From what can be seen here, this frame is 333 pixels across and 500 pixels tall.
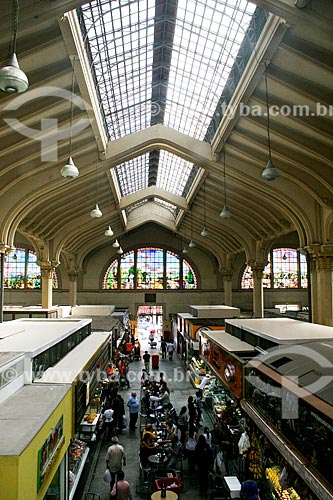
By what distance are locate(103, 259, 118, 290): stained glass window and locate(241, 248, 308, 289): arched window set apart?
9475mm

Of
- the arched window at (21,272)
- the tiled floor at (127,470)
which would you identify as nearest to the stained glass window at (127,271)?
the arched window at (21,272)

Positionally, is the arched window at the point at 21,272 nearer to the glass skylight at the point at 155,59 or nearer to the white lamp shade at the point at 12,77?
the glass skylight at the point at 155,59

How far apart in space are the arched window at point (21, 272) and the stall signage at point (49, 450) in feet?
70.7

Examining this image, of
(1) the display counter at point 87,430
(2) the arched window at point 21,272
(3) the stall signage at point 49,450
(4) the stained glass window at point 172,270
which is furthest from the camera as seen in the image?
(4) the stained glass window at point 172,270

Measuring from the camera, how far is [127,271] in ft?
84.7

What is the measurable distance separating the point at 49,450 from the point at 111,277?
2215cm

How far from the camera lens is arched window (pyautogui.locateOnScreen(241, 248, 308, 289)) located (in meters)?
25.1

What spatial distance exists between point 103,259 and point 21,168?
15.7 metres

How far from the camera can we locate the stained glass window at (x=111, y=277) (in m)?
25.7

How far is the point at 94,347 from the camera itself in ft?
26.5

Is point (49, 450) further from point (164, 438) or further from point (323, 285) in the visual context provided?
point (323, 285)

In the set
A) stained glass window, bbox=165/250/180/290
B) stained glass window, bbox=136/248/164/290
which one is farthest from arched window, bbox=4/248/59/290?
stained glass window, bbox=165/250/180/290

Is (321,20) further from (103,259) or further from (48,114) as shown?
(103,259)

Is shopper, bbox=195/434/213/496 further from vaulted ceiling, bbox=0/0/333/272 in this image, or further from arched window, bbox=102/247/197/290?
arched window, bbox=102/247/197/290
